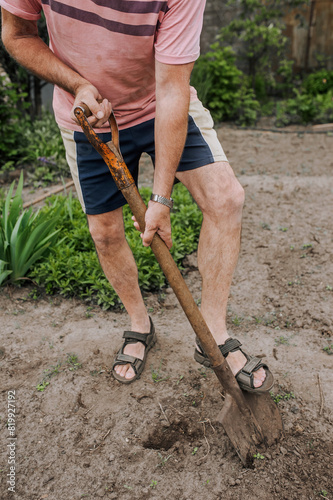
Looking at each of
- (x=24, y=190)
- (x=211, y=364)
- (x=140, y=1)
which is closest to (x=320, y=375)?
(x=211, y=364)

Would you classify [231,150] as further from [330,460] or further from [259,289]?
[330,460]

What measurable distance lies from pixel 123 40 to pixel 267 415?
1.72 metres

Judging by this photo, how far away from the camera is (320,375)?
2.16m

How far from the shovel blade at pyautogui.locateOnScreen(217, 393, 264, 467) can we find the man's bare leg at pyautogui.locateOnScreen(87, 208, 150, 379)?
0.58 m

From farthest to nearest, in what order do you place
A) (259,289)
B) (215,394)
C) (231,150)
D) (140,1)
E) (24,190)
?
1. (231,150)
2. (24,190)
3. (259,289)
4. (215,394)
5. (140,1)

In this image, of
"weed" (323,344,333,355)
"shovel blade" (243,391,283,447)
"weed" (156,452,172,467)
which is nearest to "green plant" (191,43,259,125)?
"weed" (323,344,333,355)

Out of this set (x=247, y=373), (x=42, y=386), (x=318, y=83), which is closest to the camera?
(x=247, y=373)

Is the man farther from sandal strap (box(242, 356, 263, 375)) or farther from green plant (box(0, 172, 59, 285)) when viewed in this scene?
green plant (box(0, 172, 59, 285))

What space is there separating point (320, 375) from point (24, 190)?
3.78m

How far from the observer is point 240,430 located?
185 cm

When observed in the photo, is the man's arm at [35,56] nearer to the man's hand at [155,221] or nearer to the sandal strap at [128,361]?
the man's hand at [155,221]

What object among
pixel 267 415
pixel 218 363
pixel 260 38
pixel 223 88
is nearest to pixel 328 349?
pixel 267 415

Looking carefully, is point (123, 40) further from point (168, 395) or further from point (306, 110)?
point (306, 110)

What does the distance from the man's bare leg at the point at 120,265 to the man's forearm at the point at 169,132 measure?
19.6 inches
